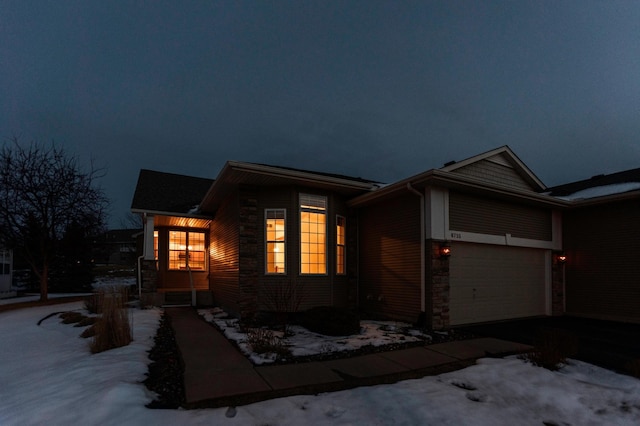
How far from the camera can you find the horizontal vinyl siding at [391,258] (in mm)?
8375

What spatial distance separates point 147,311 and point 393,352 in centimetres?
759

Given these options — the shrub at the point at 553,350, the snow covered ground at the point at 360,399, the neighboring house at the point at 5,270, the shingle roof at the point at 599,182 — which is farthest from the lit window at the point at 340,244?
the neighboring house at the point at 5,270

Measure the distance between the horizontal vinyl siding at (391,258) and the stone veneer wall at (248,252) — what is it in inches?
124

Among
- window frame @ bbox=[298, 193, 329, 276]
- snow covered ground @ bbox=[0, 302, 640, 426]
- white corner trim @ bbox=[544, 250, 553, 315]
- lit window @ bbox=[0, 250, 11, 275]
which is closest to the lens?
snow covered ground @ bbox=[0, 302, 640, 426]

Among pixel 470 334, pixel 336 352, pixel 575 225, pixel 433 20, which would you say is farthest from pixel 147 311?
pixel 433 20

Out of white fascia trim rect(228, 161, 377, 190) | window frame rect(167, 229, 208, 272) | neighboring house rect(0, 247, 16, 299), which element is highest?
white fascia trim rect(228, 161, 377, 190)

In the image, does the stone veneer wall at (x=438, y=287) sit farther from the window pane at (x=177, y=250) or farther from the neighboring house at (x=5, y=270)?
the neighboring house at (x=5, y=270)

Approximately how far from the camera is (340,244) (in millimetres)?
9844

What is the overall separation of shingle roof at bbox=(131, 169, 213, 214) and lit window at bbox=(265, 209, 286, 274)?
441 cm

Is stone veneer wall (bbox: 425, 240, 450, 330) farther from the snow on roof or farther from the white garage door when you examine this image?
the snow on roof

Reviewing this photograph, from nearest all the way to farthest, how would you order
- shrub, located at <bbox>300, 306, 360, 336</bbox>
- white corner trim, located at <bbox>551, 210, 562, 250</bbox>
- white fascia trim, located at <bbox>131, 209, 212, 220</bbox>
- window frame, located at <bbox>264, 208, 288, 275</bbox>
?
shrub, located at <bbox>300, 306, 360, 336</bbox> < window frame, located at <bbox>264, 208, 288, 275</bbox> < white corner trim, located at <bbox>551, 210, 562, 250</bbox> < white fascia trim, located at <bbox>131, 209, 212, 220</bbox>

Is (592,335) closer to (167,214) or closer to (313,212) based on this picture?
(313,212)

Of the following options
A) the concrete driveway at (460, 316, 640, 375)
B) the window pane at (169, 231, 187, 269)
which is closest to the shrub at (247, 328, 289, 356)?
the concrete driveway at (460, 316, 640, 375)

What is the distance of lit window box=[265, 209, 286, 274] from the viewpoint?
8836mm
